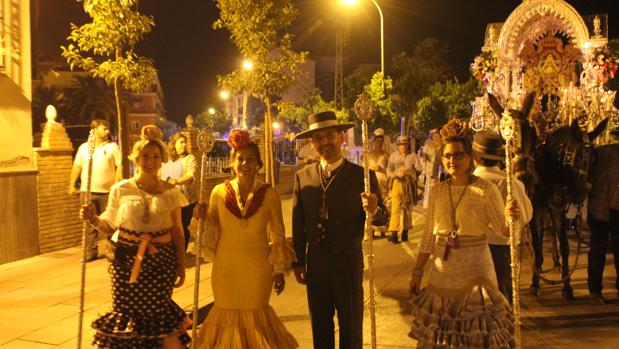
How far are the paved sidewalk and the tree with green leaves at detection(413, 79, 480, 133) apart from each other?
1197 inches

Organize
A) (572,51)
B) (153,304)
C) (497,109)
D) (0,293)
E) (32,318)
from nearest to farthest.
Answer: (153,304), (32,318), (497,109), (0,293), (572,51)

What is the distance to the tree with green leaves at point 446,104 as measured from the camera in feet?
128

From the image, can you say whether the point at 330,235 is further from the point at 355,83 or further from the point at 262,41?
the point at 355,83

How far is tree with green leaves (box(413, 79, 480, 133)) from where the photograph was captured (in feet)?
128

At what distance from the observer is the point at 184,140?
8.24 metres

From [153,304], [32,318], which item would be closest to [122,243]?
[153,304]

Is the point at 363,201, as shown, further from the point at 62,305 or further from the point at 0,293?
the point at 0,293

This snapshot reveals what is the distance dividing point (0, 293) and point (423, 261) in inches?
235

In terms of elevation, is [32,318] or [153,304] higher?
[153,304]

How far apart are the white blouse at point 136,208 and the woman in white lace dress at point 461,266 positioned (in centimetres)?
202

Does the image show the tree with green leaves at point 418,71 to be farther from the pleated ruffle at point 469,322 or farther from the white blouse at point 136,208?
the pleated ruffle at point 469,322

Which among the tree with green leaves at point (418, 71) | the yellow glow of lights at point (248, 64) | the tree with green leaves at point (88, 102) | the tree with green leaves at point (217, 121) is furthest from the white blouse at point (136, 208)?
the tree with green leaves at point (217, 121)

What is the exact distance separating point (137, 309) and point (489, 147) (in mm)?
3297

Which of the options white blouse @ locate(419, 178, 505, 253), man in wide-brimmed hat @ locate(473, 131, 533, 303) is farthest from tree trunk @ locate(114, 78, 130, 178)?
white blouse @ locate(419, 178, 505, 253)
